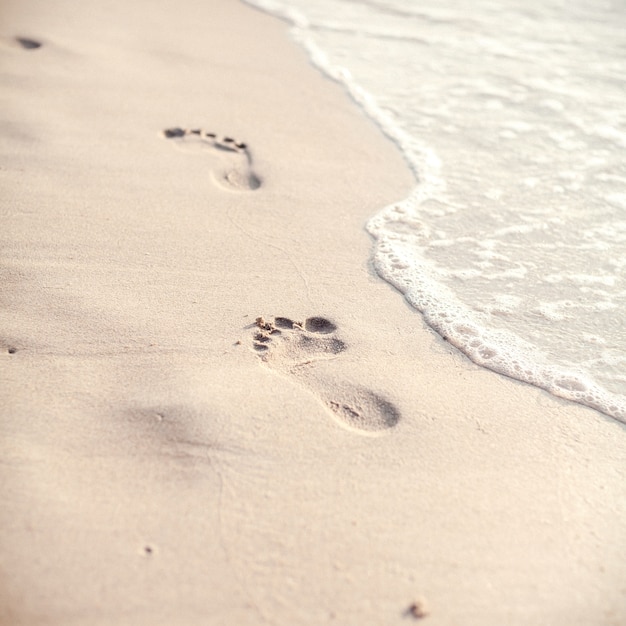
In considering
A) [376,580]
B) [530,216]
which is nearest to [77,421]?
[376,580]

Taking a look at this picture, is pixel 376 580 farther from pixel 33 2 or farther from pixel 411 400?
pixel 33 2

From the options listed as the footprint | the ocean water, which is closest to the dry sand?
the ocean water

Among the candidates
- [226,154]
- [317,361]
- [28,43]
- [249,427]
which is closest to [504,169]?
[226,154]

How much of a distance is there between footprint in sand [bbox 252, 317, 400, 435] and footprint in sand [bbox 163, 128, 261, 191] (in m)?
0.85

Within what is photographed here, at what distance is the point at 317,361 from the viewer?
6.10 ft

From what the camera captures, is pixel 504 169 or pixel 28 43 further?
pixel 28 43

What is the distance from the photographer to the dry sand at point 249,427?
1.32 m

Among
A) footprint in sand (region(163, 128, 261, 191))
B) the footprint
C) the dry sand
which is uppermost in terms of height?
the footprint

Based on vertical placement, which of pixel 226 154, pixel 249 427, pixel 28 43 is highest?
pixel 28 43

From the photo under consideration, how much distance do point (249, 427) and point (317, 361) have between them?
326 millimetres

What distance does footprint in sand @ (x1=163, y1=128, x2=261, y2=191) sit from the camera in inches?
104

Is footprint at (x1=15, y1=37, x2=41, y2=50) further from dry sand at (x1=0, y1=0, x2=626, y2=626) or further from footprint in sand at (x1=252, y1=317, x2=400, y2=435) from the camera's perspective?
footprint in sand at (x1=252, y1=317, x2=400, y2=435)

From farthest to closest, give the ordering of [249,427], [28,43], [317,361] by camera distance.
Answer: [28,43] → [317,361] → [249,427]

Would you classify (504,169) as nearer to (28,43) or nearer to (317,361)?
(317,361)
